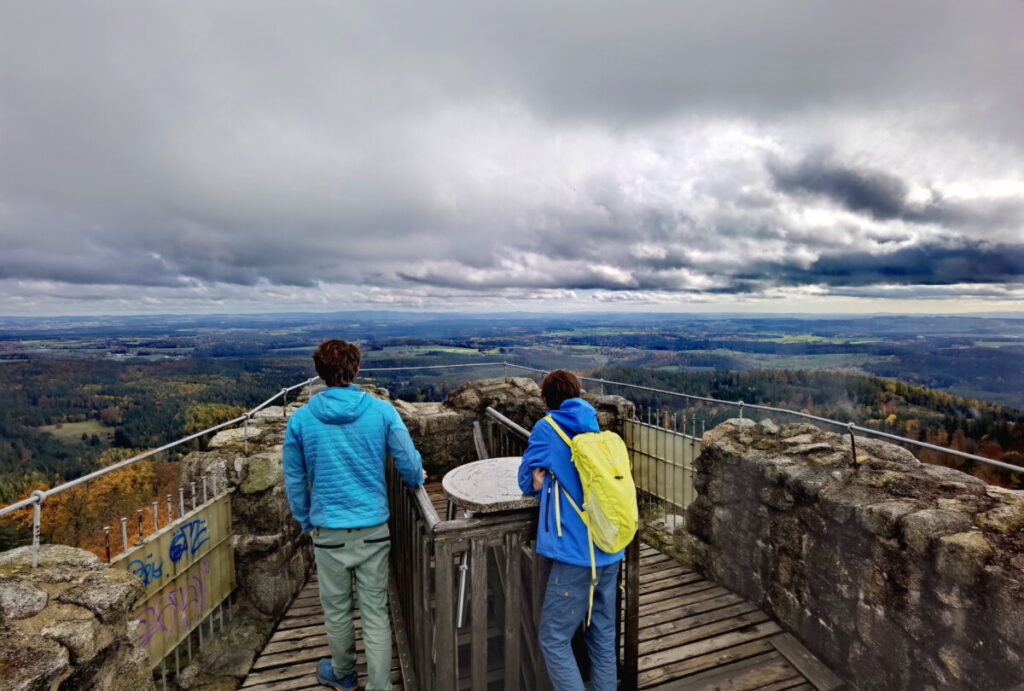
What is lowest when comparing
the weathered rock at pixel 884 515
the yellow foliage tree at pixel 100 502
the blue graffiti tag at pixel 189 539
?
the yellow foliage tree at pixel 100 502

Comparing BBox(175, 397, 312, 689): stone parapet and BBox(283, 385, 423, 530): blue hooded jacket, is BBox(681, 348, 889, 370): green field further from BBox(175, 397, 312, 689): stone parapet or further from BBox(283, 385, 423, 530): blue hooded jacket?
BBox(283, 385, 423, 530): blue hooded jacket

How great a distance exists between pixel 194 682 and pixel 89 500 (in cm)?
1742

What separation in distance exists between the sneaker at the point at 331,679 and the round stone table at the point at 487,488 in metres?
1.44

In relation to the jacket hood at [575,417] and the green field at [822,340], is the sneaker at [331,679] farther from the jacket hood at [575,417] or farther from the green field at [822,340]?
the green field at [822,340]

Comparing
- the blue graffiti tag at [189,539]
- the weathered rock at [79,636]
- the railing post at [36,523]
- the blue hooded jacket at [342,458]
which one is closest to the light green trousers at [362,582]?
the blue hooded jacket at [342,458]

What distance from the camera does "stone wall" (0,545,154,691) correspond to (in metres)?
2.00

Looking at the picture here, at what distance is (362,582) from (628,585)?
1.69 m

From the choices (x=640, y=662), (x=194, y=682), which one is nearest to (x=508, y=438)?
(x=640, y=662)

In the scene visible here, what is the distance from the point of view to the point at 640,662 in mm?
3965

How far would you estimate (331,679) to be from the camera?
3.39 meters

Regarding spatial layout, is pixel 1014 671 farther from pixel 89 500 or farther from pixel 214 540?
pixel 89 500

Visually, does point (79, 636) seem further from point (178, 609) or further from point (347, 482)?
point (178, 609)

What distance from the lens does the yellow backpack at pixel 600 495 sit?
8.52 feet

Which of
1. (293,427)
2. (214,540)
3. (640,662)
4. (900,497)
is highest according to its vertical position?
(293,427)
